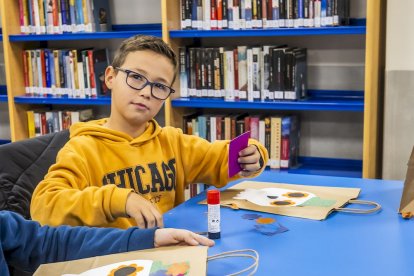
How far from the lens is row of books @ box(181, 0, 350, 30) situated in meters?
2.71

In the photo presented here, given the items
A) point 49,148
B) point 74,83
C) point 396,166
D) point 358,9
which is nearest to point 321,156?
point 396,166

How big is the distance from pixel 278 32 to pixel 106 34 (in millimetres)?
1026

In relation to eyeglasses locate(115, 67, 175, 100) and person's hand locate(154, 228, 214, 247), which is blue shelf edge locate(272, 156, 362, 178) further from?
person's hand locate(154, 228, 214, 247)

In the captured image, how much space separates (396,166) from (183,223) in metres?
1.64

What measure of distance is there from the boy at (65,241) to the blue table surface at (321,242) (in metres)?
0.12

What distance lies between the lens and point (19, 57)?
351 centimetres

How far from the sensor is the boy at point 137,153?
139 cm

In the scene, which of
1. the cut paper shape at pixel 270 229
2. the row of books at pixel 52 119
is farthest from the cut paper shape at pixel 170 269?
the row of books at pixel 52 119

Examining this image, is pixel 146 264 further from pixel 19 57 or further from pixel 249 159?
pixel 19 57

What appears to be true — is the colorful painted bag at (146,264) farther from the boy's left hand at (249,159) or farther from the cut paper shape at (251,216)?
the boy's left hand at (249,159)

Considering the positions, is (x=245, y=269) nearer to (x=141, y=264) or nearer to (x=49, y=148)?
(x=141, y=264)

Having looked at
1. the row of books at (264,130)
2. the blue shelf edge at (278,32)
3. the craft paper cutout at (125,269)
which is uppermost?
the blue shelf edge at (278,32)

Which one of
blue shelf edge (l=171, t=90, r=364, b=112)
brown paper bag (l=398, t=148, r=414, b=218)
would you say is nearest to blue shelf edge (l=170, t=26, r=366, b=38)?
blue shelf edge (l=171, t=90, r=364, b=112)

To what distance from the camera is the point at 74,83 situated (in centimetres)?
338
